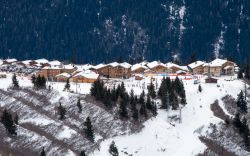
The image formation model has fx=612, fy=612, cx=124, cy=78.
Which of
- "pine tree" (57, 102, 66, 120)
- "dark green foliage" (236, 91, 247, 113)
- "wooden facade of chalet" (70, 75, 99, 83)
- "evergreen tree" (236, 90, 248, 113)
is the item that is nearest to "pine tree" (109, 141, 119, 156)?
"pine tree" (57, 102, 66, 120)

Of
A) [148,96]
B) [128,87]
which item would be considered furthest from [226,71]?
[148,96]

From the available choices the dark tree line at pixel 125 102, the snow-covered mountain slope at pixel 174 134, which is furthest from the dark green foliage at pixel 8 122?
the dark tree line at pixel 125 102

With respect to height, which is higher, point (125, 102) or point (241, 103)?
point (125, 102)

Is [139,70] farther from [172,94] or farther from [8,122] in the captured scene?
[8,122]

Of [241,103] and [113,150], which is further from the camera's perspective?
[241,103]

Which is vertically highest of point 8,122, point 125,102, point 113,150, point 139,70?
point 139,70

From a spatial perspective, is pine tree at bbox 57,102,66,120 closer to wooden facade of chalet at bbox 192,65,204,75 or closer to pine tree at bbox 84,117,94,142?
pine tree at bbox 84,117,94,142

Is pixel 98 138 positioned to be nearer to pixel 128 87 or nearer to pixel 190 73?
pixel 128 87

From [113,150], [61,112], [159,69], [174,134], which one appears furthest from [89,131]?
[159,69]
